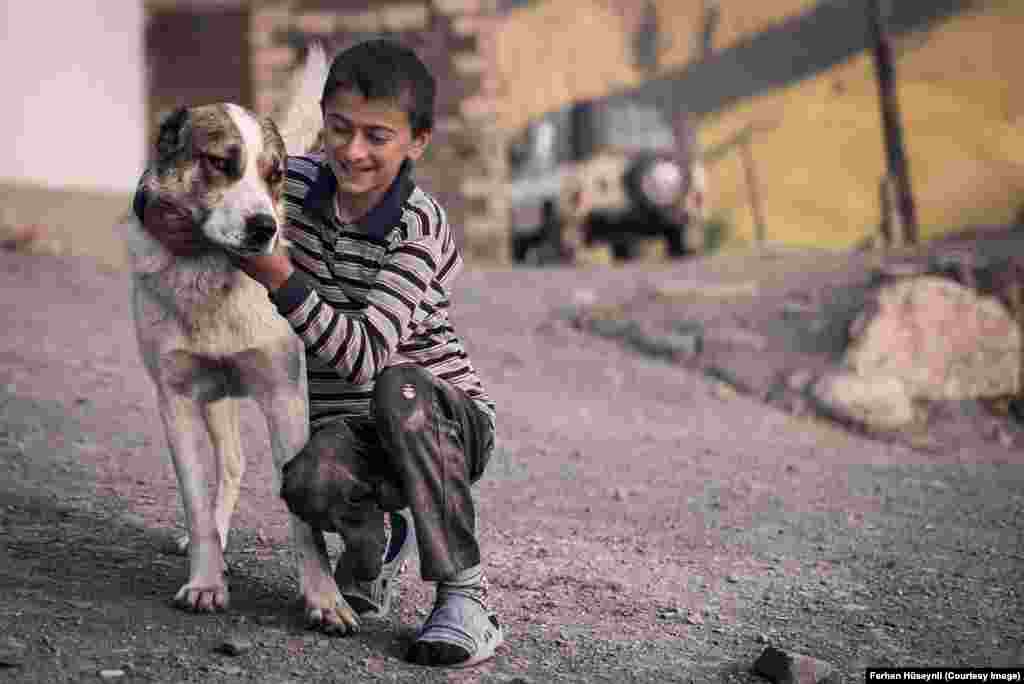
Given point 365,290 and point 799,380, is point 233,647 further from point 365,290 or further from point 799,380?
point 799,380

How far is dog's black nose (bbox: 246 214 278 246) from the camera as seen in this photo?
2.62 meters

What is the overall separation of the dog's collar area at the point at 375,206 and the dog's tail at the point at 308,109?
1.37ft

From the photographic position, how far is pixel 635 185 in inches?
547

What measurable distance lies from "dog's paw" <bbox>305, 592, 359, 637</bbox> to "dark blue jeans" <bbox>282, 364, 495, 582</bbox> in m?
0.13

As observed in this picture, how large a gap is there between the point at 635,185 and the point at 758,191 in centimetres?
1544

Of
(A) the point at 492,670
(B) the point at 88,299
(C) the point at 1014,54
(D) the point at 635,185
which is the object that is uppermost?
(C) the point at 1014,54

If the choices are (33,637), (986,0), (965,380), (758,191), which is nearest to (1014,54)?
(986,0)

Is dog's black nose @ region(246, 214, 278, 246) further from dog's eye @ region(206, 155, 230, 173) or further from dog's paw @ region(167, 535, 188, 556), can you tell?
dog's paw @ region(167, 535, 188, 556)

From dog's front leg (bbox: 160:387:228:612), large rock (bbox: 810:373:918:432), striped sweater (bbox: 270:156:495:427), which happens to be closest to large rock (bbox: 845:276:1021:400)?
large rock (bbox: 810:373:918:432)

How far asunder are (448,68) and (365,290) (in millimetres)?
11306

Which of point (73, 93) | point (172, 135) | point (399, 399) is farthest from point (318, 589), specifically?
point (73, 93)

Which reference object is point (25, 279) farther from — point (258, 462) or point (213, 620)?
point (213, 620)

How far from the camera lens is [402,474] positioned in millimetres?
2826

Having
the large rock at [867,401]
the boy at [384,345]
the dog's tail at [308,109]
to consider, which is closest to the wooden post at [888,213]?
the large rock at [867,401]
